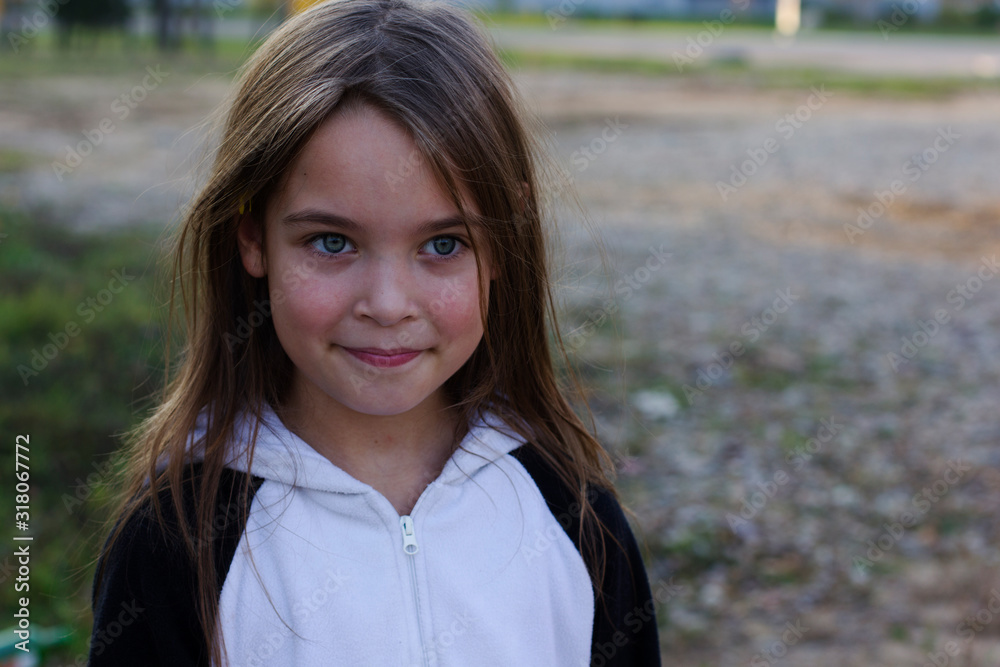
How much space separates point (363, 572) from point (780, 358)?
4516 mm

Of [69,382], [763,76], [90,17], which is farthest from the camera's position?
[90,17]

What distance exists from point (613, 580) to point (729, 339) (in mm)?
4418

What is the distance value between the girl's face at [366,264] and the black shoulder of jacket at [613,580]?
1.13ft

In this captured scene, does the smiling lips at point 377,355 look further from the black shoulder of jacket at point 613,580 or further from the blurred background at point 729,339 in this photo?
the blurred background at point 729,339

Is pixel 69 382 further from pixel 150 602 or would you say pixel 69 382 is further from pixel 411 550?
pixel 411 550

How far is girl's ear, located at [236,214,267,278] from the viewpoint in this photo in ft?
5.49

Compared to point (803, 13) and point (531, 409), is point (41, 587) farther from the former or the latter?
point (803, 13)

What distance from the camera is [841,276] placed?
7281 mm

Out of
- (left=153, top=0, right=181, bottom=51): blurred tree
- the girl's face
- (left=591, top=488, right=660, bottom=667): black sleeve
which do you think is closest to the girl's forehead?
the girl's face

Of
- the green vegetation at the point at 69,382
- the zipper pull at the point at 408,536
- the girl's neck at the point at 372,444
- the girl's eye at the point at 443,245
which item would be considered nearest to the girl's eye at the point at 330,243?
the girl's eye at the point at 443,245

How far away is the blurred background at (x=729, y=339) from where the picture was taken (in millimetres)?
3580

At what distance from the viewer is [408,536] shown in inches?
64.0

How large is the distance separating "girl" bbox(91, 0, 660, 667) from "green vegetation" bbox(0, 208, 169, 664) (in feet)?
3.46

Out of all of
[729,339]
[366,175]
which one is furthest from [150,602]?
[729,339]
